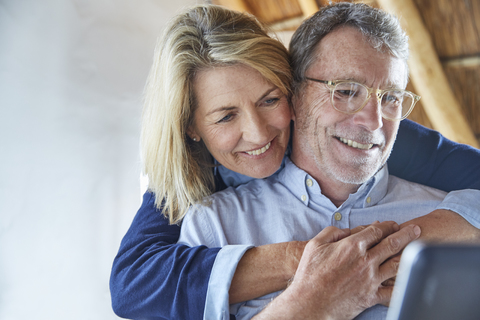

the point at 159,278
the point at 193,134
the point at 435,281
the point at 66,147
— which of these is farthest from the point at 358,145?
the point at 66,147

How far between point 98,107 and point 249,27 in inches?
41.8

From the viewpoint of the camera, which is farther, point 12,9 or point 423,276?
point 12,9

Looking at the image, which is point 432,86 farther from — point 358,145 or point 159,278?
point 159,278

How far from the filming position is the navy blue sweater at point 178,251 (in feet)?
4.33

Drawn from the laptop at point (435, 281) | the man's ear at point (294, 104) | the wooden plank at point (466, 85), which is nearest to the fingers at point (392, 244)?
the man's ear at point (294, 104)

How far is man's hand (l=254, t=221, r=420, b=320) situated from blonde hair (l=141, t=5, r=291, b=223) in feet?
1.86

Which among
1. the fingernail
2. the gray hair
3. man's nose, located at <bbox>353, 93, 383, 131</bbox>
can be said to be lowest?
the fingernail

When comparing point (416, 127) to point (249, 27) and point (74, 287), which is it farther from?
point (74, 287)

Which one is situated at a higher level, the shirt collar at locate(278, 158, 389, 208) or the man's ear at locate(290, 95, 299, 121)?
the man's ear at locate(290, 95, 299, 121)

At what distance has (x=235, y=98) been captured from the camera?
A: 145 centimetres

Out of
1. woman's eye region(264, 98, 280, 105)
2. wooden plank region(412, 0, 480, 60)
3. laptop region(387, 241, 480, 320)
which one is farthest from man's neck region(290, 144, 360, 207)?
wooden plank region(412, 0, 480, 60)

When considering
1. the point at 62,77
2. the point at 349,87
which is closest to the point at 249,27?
the point at 349,87

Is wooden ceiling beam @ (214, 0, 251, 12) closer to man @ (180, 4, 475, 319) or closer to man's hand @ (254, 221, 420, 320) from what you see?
man @ (180, 4, 475, 319)

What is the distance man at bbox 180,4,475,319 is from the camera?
4.83 ft
